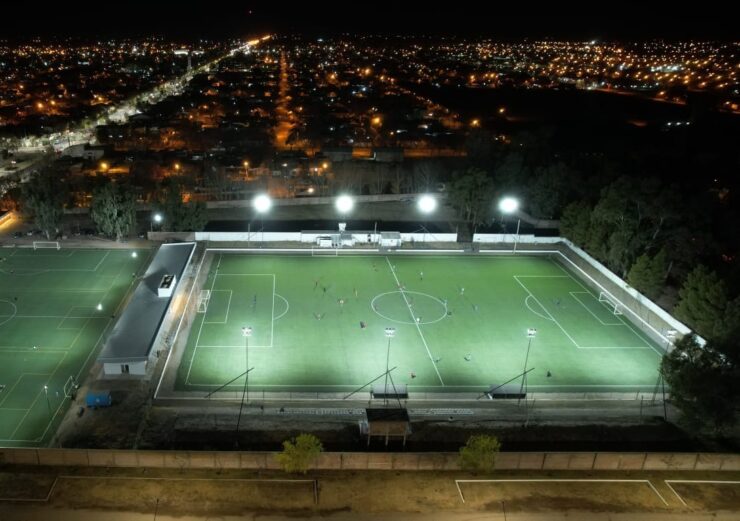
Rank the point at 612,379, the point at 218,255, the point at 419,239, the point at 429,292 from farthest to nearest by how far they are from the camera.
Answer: the point at 419,239 < the point at 218,255 < the point at 429,292 < the point at 612,379

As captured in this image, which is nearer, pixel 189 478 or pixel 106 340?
pixel 189 478

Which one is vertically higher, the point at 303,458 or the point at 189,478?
the point at 303,458

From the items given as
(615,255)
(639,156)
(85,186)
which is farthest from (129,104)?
(615,255)

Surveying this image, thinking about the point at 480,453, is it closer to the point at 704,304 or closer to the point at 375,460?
the point at 375,460

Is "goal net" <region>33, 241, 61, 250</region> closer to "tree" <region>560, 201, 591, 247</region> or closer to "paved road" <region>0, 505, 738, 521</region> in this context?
"paved road" <region>0, 505, 738, 521</region>

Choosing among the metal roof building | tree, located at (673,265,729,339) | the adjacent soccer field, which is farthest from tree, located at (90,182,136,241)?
tree, located at (673,265,729,339)

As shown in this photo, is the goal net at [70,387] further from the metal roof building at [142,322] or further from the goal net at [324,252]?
the goal net at [324,252]

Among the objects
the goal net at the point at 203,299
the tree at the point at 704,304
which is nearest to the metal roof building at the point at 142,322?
the goal net at the point at 203,299

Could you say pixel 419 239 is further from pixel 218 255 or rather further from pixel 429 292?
pixel 218 255
